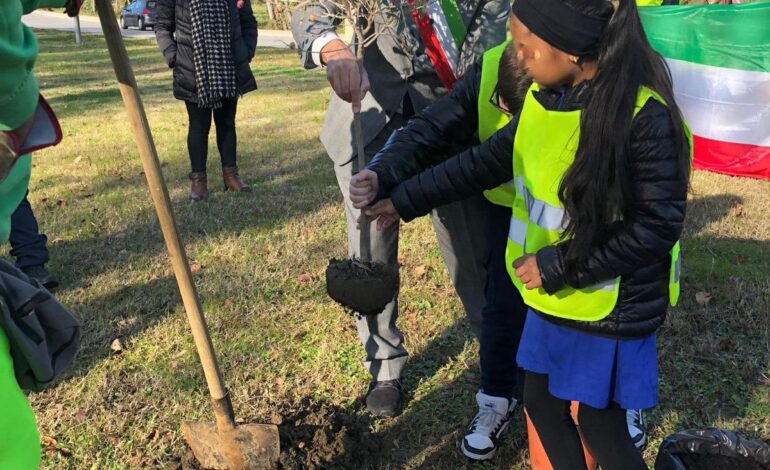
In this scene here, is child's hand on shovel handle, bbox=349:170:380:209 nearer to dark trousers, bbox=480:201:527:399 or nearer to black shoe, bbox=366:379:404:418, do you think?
dark trousers, bbox=480:201:527:399

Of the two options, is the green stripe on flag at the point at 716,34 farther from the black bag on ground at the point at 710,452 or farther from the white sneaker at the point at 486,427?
the black bag on ground at the point at 710,452

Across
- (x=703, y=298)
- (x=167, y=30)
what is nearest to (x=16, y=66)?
(x=703, y=298)

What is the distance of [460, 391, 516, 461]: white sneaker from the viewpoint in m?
2.69

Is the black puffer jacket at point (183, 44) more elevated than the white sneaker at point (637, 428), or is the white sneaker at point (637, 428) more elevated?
the black puffer jacket at point (183, 44)

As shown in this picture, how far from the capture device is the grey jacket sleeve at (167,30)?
574cm

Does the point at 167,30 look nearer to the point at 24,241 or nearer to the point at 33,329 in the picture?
the point at 24,241

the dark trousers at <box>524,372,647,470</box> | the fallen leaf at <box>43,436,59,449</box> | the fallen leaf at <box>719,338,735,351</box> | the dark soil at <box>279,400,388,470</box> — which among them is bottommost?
the fallen leaf at <box>719,338,735,351</box>

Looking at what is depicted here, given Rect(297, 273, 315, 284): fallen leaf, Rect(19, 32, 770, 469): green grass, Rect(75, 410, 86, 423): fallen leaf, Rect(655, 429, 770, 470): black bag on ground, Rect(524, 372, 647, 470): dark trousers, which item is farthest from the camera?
Rect(297, 273, 315, 284): fallen leaf

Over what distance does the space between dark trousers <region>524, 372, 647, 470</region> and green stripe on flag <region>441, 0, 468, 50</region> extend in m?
1.27

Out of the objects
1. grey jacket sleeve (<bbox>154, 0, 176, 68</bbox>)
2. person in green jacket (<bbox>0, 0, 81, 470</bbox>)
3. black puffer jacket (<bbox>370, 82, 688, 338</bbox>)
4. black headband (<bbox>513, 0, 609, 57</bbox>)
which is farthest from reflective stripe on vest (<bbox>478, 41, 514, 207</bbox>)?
grey jacket sleeve (<bbox>154, 0, 176, 68</bbox>)

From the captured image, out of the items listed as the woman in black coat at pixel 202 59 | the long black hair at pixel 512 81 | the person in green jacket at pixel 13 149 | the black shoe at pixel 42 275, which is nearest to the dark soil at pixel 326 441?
the long black hair at pixel 512 81

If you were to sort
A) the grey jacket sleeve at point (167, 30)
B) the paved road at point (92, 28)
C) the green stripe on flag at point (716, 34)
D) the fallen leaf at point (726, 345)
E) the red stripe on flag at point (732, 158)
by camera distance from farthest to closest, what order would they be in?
the paved road at point (92, 28), the red stripe on flag at point (732, 158), the grey jacket sleeve at point (167, 30), the green stripe on flag at point (716, 34), the fallen leaf at point (726, 345)

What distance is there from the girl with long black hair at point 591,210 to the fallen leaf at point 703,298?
1974 mm

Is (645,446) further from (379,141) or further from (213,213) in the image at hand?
(213,213)
